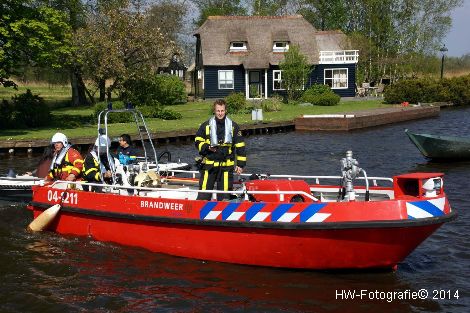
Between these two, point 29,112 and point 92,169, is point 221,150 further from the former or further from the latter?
point 29,112

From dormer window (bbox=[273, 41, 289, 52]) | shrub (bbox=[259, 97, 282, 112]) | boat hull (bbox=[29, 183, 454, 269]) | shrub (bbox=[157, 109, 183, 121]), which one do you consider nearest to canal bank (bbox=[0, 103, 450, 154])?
shrub (bbox=[157, 109, 183, 121])

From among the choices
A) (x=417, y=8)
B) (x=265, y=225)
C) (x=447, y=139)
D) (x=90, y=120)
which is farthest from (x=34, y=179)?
(x=417, y=8)

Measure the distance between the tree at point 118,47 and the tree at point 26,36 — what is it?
26.6ft

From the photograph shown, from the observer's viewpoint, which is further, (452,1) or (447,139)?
(452,1)

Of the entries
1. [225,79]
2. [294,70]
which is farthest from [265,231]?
[225,79]

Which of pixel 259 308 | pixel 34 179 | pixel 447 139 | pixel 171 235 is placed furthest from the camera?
pixel 447 139

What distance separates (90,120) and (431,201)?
28610 mm

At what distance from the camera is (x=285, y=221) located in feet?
33.4

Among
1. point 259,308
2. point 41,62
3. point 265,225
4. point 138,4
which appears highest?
point 138,4

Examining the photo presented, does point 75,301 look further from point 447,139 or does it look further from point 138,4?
point 138,4

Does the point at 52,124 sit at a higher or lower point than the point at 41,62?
lower

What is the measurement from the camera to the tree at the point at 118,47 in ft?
135

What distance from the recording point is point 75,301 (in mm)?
9859

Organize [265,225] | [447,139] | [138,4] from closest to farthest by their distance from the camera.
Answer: [265,225]
[447,139]
[138,4]
